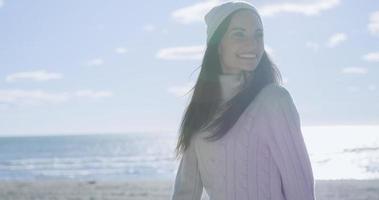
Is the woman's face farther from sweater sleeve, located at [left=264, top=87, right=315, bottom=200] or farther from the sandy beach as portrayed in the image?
the sandy beach

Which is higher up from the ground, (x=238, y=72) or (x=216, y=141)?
(x=238, y=72)

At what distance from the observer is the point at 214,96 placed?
101 inches

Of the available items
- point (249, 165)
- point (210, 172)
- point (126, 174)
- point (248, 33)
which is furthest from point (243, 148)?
point (126, 174)

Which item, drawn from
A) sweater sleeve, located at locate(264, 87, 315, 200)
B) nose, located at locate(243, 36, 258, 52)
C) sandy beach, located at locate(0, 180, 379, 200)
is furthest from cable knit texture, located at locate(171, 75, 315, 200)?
sandy beach, located at locate(0, 180, 379, 200)

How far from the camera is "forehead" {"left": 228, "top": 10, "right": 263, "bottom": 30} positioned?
246 centimetres

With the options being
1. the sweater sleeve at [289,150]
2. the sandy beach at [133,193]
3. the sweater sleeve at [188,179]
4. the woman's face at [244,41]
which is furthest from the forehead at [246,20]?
the sandy beach at [133,193]

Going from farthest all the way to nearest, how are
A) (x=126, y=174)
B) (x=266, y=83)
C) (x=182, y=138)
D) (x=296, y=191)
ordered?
(x=126, y=174)
(x=182, y=138)
(x=266, y=83)
(x=296, y=191)

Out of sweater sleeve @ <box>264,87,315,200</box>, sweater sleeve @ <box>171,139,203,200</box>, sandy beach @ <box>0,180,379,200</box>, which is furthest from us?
sandy beach @ <box>0,180,379,200</box>

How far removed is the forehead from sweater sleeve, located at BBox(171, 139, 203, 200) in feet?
1.77

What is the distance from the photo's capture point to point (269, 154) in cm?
233

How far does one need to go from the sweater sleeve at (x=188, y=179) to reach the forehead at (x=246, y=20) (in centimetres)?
54

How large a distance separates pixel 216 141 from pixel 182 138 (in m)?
0.21

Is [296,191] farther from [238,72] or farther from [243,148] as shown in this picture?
[238,72]

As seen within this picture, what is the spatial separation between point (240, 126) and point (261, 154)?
0.41 ft
